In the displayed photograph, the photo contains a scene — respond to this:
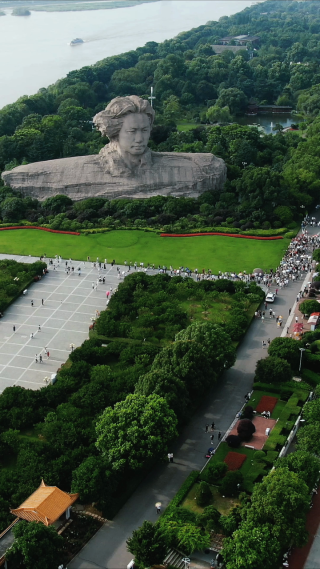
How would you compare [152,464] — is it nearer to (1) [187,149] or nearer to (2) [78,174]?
(2) [78,174]

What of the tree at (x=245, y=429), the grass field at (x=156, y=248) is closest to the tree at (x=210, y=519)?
the tree at (x=245, y=429)

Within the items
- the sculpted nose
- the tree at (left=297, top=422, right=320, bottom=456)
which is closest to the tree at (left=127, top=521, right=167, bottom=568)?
the tree at (left=297, top=422, right=320, bottom=456)

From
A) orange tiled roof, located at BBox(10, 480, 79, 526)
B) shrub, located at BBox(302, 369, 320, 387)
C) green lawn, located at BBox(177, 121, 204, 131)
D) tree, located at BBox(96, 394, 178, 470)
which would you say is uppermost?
tree, located at BBox(96, 394, 178, 470)

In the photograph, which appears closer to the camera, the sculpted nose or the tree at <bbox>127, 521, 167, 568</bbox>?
the tree at <bbox>127, 521, 167, 568</bbox>

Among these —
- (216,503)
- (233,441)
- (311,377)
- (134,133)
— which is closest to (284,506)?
(216,503)

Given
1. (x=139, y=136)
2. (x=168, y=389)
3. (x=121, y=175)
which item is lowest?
(x=168, y=389)

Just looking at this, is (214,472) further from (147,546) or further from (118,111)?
(118,111)

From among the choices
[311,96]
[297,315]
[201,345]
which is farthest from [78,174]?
[311,96]

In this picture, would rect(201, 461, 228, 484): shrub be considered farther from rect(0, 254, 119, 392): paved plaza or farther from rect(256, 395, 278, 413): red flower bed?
rect(0, 254, 119, 392): paved plaza
